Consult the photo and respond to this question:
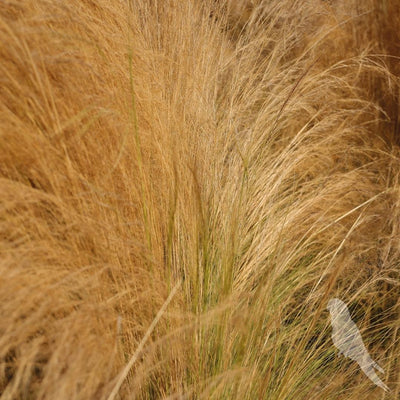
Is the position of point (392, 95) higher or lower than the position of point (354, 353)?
higher

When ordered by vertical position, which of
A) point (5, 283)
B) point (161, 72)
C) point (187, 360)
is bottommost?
point (187, 360)

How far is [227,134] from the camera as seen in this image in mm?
1892

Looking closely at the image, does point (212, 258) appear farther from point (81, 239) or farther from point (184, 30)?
point (184, 30)

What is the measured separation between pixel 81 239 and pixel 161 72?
0.73 meters

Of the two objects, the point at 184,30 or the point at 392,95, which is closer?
the point at 184,30

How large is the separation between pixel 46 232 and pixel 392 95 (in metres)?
1.65

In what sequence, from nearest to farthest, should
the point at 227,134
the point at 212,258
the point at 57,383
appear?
the point at 57,383
the point at 212,258
the point at 227,134

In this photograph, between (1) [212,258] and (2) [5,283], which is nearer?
(2) [5,283]

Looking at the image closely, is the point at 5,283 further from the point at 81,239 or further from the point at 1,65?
the point at 1,65

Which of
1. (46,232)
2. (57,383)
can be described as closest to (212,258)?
(46,232)

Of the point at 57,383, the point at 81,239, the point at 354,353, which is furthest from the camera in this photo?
the point at 354,353

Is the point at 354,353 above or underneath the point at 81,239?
underneath

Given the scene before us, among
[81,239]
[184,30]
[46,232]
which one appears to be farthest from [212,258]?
[184,30]

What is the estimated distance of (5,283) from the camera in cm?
88
